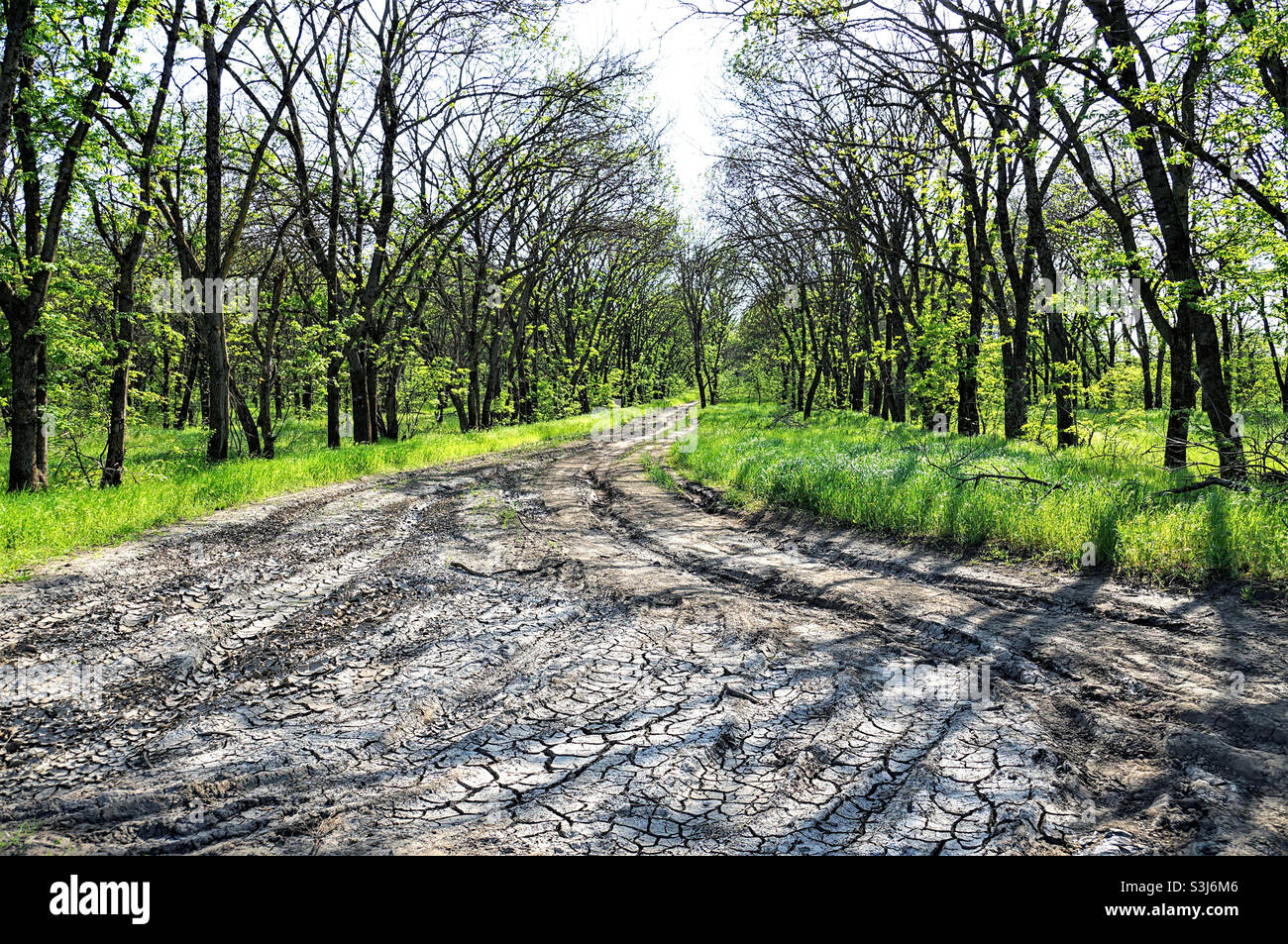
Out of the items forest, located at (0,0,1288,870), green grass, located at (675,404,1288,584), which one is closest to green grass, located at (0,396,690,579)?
forest, located at (0,0,1288,870)

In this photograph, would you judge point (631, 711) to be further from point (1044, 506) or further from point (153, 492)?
point (153, 492)

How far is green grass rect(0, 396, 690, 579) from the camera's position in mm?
6215

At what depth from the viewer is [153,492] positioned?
27.3 ft

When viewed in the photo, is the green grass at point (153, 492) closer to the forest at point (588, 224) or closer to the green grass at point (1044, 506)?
the forest at point (588, 224)

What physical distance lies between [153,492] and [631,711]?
801 cm

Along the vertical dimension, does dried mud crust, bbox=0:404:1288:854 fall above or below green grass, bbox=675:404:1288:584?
below

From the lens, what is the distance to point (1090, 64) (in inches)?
306

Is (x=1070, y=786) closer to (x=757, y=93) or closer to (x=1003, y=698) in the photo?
(x=1003, y=698)

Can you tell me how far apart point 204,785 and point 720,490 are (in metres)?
8.91

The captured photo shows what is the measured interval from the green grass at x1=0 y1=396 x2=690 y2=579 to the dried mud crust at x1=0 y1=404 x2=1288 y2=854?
636 millimetres

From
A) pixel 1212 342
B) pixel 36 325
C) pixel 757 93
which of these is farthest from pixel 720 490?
pixel 757 93

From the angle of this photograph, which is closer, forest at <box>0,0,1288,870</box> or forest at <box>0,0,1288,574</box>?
forest at <box>0,0,1288,870</box>

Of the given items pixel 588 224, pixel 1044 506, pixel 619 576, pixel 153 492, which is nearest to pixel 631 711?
pixel 619 576

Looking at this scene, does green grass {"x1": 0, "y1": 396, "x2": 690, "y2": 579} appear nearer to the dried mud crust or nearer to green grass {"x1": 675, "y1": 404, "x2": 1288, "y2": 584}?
the dried mud crust
